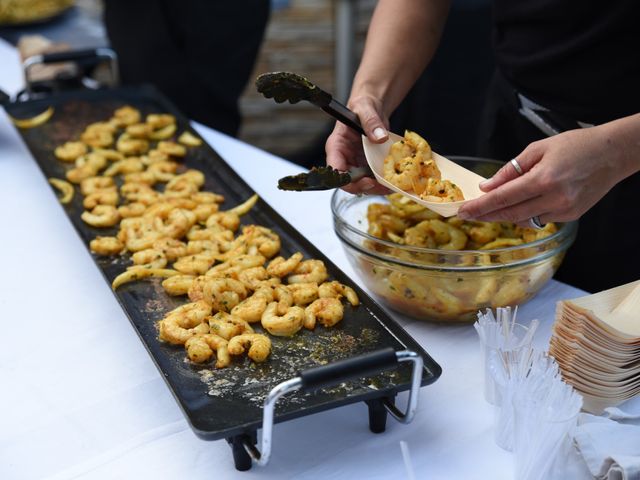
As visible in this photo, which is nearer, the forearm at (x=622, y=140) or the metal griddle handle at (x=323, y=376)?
the metal griddle handle at (x=323, y=376)

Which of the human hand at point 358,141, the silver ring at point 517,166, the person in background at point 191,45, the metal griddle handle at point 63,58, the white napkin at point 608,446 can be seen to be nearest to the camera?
the white napkin at point 608,446

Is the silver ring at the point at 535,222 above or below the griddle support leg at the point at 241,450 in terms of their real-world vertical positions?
above

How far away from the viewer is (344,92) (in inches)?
180

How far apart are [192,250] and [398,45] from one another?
0.67 metres

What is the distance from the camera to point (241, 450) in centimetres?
117

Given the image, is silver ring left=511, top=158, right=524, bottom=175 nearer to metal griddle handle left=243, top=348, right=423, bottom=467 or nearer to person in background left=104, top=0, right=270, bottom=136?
metal griddle handle left=243, top=348, right=423, bottom=467

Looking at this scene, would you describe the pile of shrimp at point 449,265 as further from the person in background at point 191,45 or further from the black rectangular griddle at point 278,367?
the person in background at point 191,45

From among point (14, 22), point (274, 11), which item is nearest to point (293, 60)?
point (274, 11)

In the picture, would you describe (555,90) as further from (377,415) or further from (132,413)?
(132,413)

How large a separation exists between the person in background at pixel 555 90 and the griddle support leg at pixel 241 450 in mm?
518

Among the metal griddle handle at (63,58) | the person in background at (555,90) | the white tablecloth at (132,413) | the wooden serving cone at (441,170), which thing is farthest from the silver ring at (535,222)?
the metal griddle handle at (63,58)

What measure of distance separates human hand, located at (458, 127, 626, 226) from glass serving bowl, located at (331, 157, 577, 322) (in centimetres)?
11

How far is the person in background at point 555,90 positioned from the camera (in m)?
1.58

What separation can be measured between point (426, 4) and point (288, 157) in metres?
2.97
